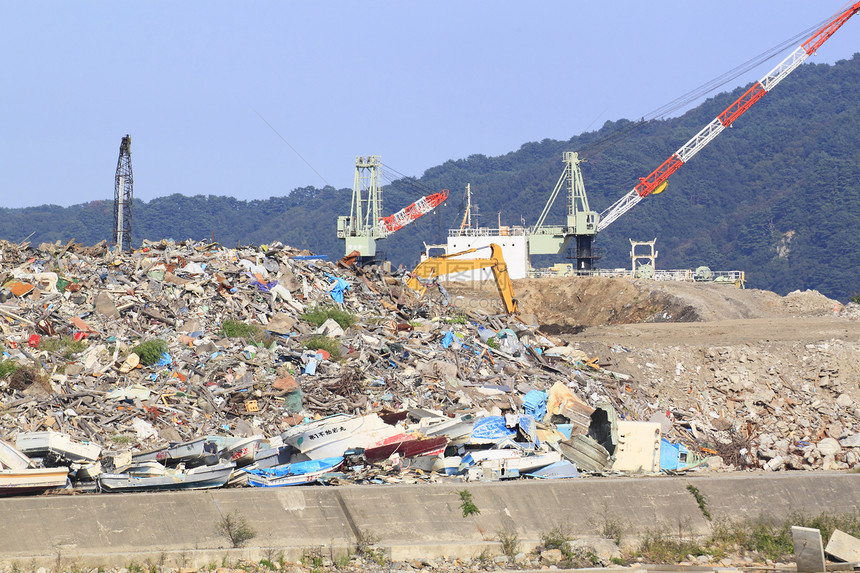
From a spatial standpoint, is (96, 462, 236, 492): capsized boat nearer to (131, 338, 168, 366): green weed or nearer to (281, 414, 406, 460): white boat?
(281, 414, 406, 460): white boat

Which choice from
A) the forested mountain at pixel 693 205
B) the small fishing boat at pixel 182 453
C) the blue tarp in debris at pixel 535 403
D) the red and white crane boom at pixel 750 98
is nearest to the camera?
the small fishing boat at pixel 182 453

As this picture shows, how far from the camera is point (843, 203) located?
351 feet

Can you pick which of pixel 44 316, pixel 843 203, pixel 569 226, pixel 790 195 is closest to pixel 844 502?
pixel 44 316

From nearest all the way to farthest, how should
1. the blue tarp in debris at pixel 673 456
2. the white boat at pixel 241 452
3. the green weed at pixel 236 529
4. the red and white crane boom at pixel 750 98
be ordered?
the green weed at pixel 236 529 < the white boat at pixel 241 452 < the blue tarp in debris at pixel 673 456 < the red and white crane boom at pixel 750 98

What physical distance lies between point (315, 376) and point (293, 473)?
3707 mm

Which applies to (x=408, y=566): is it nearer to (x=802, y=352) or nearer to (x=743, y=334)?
(x=802, y=352)

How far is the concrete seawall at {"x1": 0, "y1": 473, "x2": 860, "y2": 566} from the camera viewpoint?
10805mm

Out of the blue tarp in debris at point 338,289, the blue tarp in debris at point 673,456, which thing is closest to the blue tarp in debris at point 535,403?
the blue tarp in debris at point 673,456

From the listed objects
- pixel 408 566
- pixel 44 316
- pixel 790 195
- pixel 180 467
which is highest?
pixel 790 195

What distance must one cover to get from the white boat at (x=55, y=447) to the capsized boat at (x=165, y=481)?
384mm

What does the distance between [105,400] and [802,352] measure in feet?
47.9

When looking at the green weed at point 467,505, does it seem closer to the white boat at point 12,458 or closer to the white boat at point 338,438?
the white boat at point 338,438

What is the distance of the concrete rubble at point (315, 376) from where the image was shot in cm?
1384

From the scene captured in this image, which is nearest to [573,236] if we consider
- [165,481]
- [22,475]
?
[165,481]
